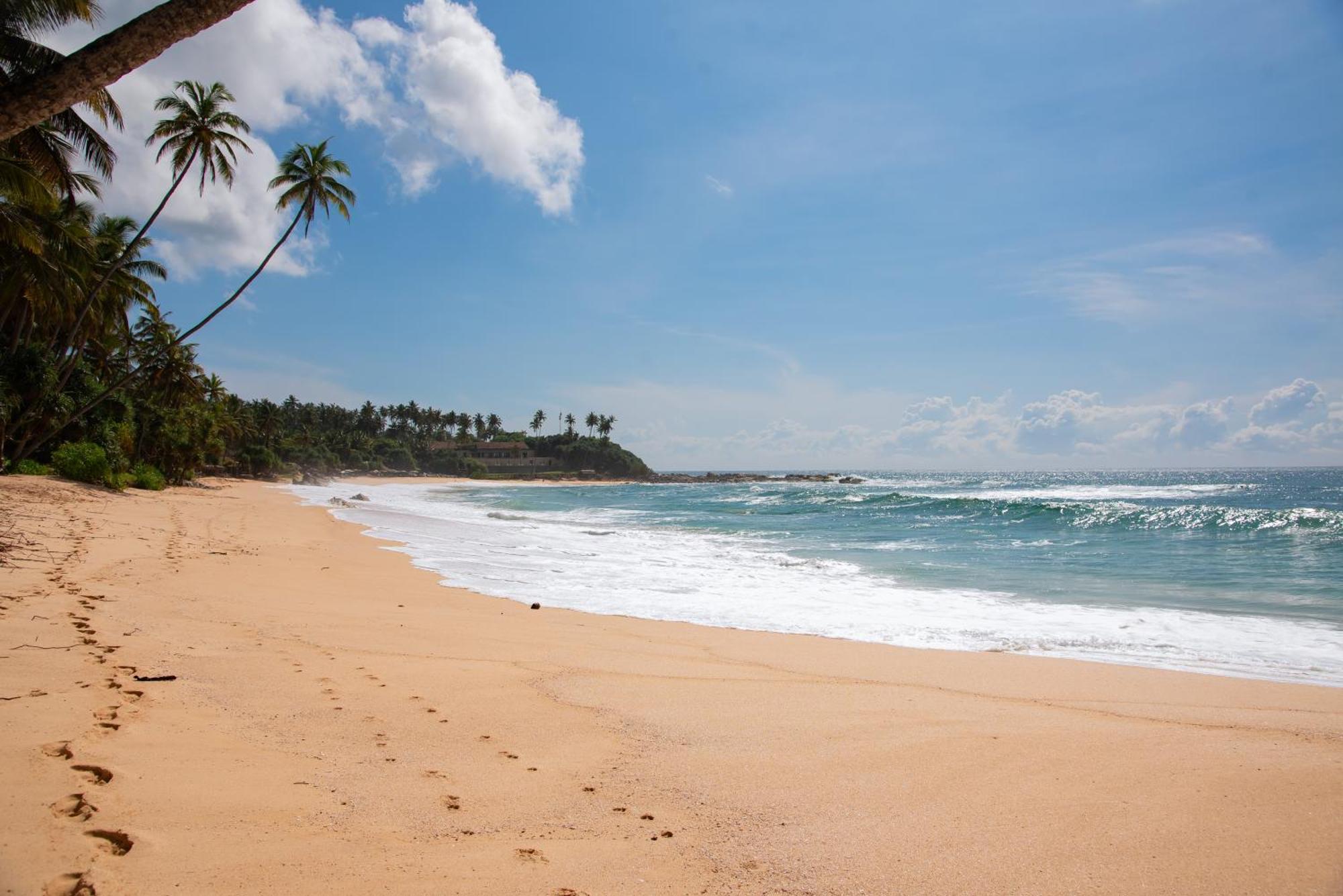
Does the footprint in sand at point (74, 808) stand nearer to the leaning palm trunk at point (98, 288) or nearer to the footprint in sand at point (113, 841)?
the footprint in sand at point (113, 841)

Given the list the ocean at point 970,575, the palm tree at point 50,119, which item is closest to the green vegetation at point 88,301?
the palm tree at point 50,119

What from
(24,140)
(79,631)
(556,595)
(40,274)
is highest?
(24,140)

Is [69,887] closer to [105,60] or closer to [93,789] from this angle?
[93,789]

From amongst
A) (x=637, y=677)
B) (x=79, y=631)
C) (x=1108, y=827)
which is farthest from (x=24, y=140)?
(x=1108, y=827)

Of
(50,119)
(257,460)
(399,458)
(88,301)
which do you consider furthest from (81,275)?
(399,458)

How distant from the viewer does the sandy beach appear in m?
2.53

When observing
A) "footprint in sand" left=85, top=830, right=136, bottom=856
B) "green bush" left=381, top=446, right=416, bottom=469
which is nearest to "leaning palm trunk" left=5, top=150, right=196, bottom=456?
"footprint in sand" left=85, top=830, right=136, bottom=856

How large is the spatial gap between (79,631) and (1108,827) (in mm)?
6875

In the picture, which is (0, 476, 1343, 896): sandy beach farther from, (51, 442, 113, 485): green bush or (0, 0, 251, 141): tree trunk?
(51, 442, 113, 485): green bush

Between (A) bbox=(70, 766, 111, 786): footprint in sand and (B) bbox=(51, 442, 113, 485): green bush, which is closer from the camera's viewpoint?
(A) bbox=(70, 766, 111, 786): footprint in sand

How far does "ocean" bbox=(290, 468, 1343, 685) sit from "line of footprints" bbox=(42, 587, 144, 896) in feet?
18.7

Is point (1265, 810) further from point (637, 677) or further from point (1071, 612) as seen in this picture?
point (1071, 612)

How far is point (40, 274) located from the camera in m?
17.6

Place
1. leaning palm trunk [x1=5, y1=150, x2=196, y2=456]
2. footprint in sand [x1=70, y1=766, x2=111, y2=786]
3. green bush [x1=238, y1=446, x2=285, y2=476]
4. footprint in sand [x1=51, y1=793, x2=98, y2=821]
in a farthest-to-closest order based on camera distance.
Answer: green bush [x1=238, y1=446, x2=285, y2=476] → leaning palm trunk [x1=5, y1=150, x2=196, y2=456] → footprint in sand [x1=70, y1=766, x2=111, y2=786] → footprint in sand [x1=51, y1=793, x2=98, y2=821]
